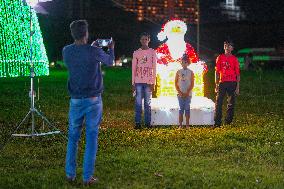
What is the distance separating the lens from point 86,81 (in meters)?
7.73

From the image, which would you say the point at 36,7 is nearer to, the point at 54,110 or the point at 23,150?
the point at 23,150

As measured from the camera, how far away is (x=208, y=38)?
91.6 metres

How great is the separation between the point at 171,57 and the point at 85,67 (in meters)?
6.83

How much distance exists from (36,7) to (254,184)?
6014mm

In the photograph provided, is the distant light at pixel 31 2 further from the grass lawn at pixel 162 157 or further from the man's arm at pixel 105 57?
the man's arm at pixel 105 57

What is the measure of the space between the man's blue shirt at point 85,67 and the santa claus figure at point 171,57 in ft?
21.9

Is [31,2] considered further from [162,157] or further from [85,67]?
[85,67]

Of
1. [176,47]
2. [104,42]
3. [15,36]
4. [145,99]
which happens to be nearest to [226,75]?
[176,47]

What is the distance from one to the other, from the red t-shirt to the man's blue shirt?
20.0ft

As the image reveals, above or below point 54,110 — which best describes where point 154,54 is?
above

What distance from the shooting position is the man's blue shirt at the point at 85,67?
767 cm

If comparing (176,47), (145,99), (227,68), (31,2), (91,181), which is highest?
(31,2)

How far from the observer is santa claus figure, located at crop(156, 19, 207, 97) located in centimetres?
1438

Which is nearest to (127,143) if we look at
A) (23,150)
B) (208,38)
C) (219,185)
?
(23,150)
